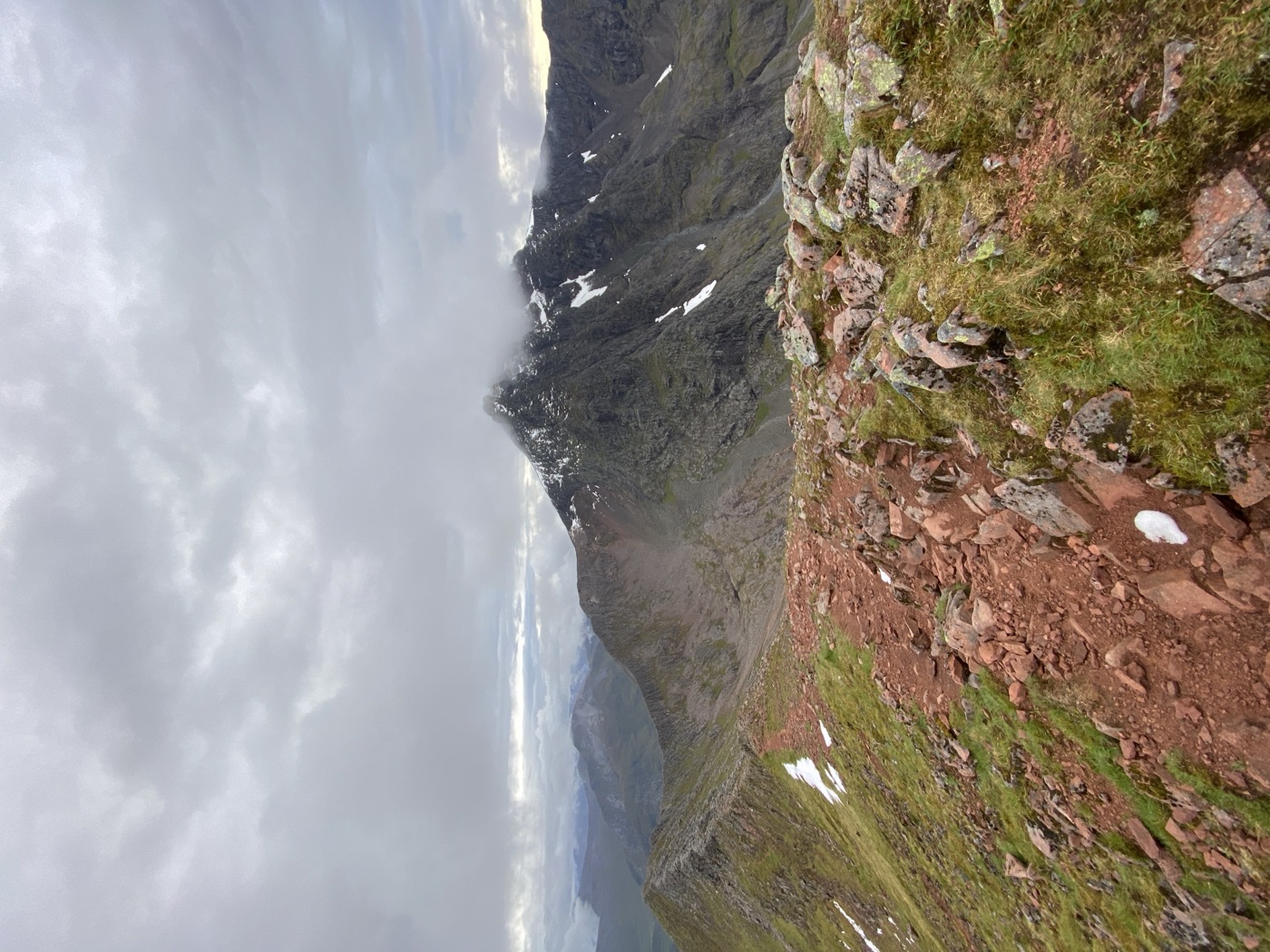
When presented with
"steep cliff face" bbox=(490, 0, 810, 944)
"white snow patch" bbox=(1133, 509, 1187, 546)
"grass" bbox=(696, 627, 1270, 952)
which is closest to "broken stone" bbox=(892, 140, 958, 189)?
"white snow patch" bbox=(1133, 509, 1187, 546)

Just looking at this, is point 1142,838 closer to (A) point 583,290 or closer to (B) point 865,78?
(B) point 865,78

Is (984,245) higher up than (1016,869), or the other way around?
(984,245)

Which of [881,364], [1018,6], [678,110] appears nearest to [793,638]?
[881,364]

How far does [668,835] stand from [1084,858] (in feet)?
144

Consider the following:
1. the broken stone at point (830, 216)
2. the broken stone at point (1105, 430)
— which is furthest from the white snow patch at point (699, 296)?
the broken stone at point (1105, 430)

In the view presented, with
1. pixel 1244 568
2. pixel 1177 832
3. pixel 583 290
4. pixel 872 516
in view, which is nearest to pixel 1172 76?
pixel 1244 568

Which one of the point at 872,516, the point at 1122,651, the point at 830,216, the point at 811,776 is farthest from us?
the point at 811,776

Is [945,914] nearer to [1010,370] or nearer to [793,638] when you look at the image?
[793,638]

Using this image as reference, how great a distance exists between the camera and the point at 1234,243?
5441mm

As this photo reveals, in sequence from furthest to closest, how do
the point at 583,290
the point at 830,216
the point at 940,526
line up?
the point at 583,290 → the point at 830,216 → the point at 940,526

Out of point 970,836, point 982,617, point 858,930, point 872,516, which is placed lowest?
point 858,930

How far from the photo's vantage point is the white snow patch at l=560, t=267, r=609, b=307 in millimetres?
133125

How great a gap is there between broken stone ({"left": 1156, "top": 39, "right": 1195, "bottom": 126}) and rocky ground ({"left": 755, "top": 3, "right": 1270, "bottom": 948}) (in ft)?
0.08

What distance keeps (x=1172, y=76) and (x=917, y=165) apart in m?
4.04
